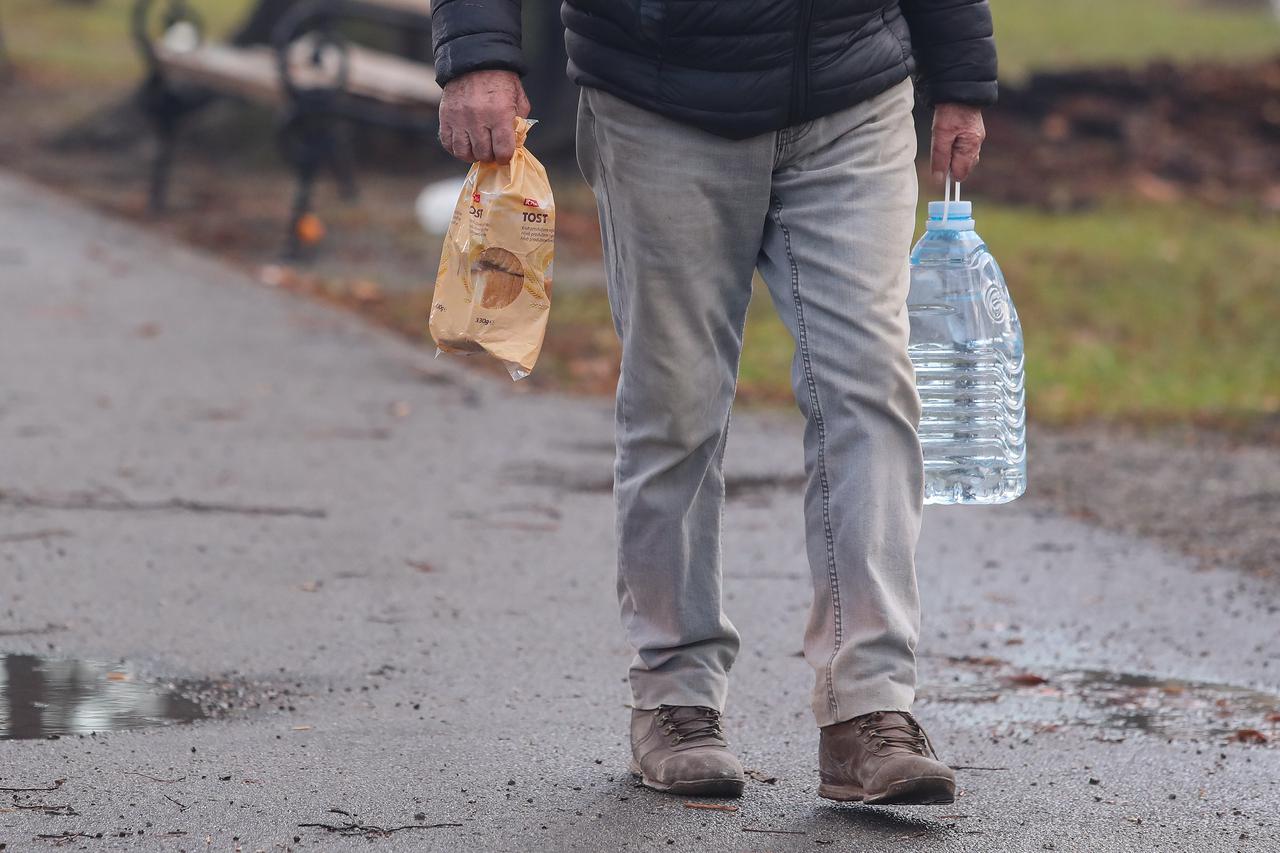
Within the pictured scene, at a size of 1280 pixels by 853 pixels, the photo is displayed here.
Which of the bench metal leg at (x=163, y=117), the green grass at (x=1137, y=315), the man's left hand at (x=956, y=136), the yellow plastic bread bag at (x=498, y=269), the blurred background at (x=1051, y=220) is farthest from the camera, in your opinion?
the bench metal leg at (x=163, y=117)

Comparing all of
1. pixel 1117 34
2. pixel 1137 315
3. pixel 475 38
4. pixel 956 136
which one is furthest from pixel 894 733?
pixel 1117 34

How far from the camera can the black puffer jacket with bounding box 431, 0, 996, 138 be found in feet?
9.63

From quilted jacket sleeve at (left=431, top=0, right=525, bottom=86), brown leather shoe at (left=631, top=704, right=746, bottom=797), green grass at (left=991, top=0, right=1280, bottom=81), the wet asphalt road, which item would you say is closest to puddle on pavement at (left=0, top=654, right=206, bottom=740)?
the wet asphalt road

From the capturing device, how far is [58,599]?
14.1 ft

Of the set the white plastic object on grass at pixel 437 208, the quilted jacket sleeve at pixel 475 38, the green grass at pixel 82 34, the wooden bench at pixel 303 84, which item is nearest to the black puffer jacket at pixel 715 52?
the quilted jacket sleeve at pixel 475 38

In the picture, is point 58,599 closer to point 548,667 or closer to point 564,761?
point 548,667

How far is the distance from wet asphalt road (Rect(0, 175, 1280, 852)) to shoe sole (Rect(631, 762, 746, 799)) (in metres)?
0.06

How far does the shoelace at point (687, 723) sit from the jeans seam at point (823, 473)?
25 centimetres

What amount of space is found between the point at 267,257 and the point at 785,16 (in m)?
7.20

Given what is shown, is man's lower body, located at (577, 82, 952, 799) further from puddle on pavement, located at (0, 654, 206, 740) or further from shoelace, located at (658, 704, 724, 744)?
puddle on pavement, located at (0, 654, 206, 740)

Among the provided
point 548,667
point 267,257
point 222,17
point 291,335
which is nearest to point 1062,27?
point 222,17

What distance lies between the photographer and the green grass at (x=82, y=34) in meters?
18.8

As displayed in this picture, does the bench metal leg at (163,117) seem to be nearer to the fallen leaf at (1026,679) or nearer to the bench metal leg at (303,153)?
the bench metal leg at (303,153)

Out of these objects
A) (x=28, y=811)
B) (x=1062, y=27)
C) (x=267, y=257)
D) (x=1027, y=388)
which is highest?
(x=1062, y=27)
